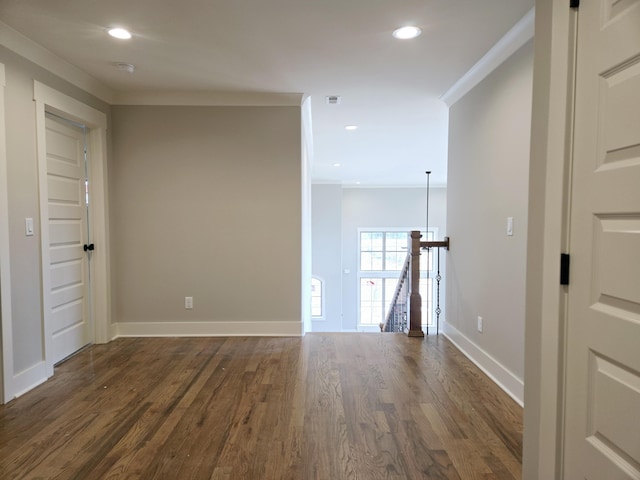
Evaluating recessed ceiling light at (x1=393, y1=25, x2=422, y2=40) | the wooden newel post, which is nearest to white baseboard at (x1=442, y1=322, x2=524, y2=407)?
the wooden newel post

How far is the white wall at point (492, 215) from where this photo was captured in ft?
8.22

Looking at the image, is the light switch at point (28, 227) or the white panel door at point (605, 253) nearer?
the white panel door at point (605, 253)

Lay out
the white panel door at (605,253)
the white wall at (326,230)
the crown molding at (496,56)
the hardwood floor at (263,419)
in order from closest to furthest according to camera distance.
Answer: the white panel door at (605,253) < the hardwood floor at (263,419) < the crown molding at (496,56) < the white wall at (326,230)

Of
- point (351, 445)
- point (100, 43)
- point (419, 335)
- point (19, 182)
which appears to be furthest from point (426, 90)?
point (19, 182)

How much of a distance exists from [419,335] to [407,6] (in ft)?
9.64

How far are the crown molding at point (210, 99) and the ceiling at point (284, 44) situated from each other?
0.08 metres

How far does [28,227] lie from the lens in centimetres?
269

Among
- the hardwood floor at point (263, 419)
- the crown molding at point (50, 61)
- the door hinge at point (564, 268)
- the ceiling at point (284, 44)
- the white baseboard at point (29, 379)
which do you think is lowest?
the hardwood floor at point (263, 419)

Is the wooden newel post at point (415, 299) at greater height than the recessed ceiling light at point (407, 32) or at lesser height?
lesser

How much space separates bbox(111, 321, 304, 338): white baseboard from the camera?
3898mm

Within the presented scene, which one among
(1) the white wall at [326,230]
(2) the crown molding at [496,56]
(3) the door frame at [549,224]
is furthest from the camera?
(1) the white wall at [326,230]

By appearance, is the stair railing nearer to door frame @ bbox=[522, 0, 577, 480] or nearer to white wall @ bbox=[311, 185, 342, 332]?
white wall @ bbox=[311, 185, 342, 332]

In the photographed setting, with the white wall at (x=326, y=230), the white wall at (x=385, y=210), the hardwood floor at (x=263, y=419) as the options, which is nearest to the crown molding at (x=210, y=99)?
the hardwood floor at (x=263, y=419)

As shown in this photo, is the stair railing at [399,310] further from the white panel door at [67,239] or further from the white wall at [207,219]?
the white panel door at [67,239]
